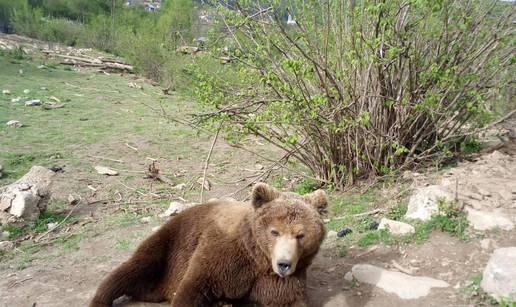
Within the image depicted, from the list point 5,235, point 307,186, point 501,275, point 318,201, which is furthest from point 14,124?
point 501,275

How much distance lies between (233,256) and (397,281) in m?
1.43

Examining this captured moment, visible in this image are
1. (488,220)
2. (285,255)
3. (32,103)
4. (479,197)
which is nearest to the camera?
(285,255)

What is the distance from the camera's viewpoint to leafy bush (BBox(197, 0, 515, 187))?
5.73m

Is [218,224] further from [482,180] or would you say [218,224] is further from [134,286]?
[482,180]

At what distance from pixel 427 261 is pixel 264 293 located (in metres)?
1.59

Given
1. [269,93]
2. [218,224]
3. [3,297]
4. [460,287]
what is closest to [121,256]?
[3,297]

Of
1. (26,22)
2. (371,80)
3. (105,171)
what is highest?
(26,22)

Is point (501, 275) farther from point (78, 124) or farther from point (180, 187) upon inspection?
point (78, 124)

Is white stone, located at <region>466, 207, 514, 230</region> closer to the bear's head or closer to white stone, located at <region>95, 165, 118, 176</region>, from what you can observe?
the bear's head

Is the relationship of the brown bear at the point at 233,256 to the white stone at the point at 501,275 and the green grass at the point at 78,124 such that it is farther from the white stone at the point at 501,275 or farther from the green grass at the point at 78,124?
the green grass at the point at 78,124

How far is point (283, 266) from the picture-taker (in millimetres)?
3316

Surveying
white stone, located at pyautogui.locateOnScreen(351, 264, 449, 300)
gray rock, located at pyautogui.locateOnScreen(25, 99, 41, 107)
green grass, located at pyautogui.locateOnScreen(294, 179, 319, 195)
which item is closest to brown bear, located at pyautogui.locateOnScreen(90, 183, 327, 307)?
white stone, located at pyautogui.locateOnScreen(351, 264, 449, 300)

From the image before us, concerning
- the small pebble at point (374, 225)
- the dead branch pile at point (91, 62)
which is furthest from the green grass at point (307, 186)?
the dead branch pile at point (91, 62)

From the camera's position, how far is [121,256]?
529 cm
